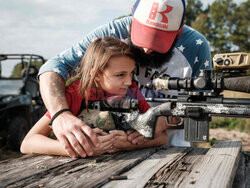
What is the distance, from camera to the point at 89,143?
5.94ft

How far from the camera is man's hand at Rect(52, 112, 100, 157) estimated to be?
176 cm

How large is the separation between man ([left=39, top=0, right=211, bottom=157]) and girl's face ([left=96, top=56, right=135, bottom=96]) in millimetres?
222

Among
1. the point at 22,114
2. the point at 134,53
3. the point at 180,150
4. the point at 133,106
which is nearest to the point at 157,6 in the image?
the point at 134,53

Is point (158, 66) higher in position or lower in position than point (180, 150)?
higher

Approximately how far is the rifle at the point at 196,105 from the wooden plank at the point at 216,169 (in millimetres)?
218

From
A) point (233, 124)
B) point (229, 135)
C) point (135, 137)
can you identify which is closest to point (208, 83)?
point (135, 137)

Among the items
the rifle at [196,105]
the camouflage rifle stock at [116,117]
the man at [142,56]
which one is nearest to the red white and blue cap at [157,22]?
the man at [142,56]

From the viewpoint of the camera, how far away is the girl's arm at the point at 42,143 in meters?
1.82

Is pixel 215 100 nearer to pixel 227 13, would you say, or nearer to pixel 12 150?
pixel 12 150

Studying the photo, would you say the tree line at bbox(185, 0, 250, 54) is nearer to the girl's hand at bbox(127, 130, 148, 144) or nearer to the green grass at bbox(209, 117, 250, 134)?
the green grass at bbox(209, 117, 250, 134)

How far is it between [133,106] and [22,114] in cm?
520

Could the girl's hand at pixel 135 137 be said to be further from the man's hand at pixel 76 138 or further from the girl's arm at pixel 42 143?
the girl's arm at pixel 42 143

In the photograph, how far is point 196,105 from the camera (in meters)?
1.94

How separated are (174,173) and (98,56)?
1395mm
